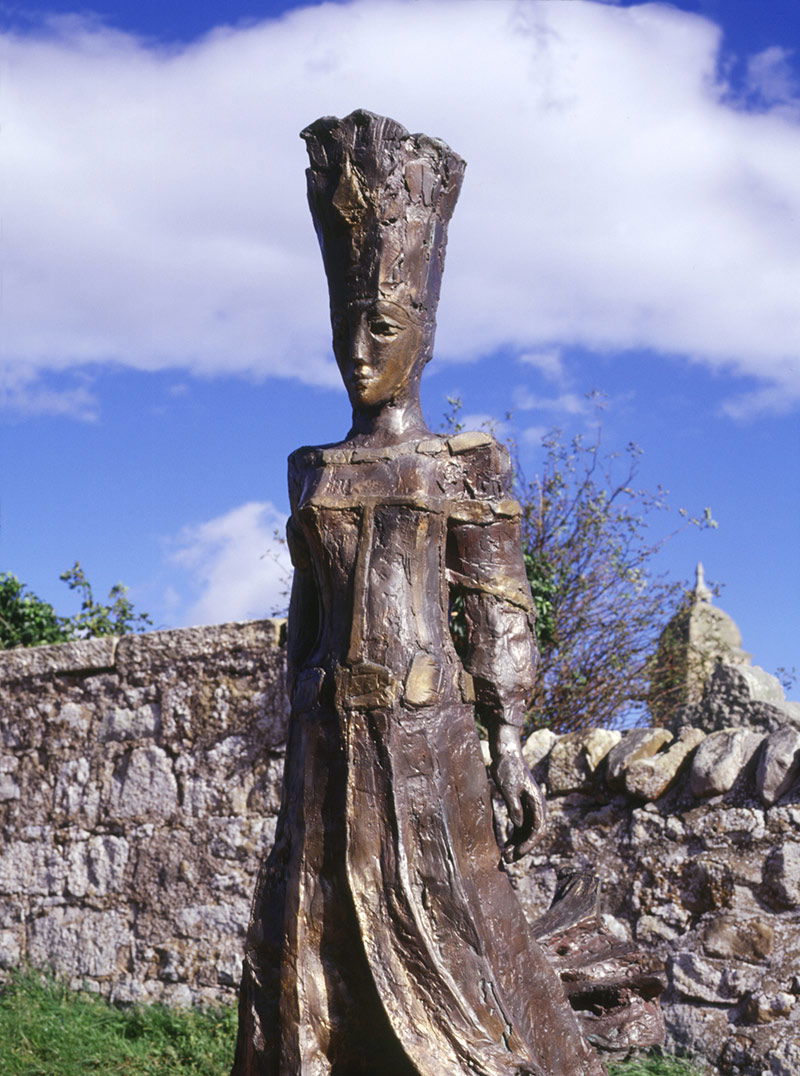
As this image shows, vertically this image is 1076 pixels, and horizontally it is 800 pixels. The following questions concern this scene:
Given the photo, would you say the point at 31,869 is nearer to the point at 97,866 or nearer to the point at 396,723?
the point at 97,866

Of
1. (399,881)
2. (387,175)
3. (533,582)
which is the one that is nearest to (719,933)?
(399,881)

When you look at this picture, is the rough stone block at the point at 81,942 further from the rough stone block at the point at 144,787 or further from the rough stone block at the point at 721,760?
Result: the rough stone block at the point at 721,760

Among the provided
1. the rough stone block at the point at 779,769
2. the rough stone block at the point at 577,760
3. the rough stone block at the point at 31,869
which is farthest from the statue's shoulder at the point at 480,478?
the rough stone block at the point at 31,869

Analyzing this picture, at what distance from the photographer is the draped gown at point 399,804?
3.04 meters

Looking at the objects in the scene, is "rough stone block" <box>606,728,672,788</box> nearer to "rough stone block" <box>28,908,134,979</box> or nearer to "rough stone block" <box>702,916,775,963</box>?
"rough stone block" <box>702,916,775,963</box>

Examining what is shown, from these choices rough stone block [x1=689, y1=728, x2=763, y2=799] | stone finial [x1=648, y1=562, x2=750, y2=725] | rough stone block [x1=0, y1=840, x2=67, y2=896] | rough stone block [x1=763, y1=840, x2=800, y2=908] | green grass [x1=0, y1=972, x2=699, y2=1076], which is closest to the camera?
rough stone block [x1=763, y1=840, x2=800, y2=908]

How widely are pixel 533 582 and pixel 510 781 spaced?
5301 millimetres

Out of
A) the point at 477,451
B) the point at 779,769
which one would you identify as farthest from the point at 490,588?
the point at 779,769

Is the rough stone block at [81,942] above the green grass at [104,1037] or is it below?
above

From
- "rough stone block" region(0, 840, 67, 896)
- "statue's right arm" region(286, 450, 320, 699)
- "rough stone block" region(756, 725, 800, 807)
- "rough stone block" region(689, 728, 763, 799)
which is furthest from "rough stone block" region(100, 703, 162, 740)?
"statue's right arm" region(286, 450, 320, 699)

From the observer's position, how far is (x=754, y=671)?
7070 millimetres

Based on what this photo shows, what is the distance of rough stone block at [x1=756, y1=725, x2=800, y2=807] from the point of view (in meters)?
4.90

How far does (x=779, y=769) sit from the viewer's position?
16.1 ft

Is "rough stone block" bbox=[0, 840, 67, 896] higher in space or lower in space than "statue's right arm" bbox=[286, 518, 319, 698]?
lower
